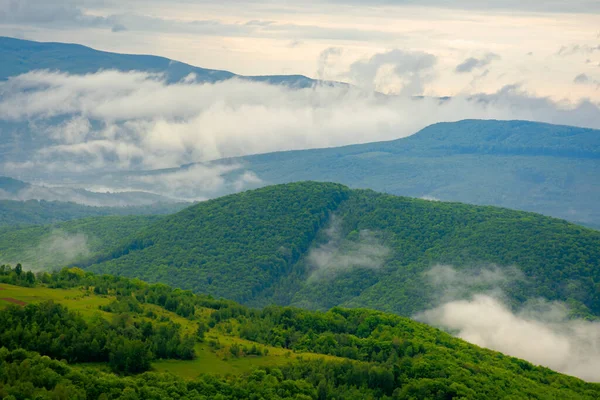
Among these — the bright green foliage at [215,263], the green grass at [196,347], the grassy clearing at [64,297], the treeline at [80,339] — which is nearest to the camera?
the treeline at [80,339]

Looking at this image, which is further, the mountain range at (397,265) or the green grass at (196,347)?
the mountain range at (397,265)

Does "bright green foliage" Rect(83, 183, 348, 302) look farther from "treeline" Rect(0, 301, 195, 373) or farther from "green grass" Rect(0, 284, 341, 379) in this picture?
"treeline" Rect(0, 301, 195, 373)

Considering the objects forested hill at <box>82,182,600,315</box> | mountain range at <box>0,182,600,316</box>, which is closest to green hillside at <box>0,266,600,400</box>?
mountain range at <box>0,182,600,316</box>

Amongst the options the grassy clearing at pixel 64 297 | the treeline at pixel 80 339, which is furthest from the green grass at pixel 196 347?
the treeline at pixel 80 339

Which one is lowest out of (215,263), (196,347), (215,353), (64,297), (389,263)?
(215,263)

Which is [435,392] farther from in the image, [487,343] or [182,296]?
[487,343]

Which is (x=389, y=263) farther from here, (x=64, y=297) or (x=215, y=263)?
(x=64, y=297)

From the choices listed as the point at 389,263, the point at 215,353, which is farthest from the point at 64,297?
the point at 389,263

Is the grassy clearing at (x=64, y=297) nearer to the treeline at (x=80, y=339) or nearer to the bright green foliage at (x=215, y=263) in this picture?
the treeline at (x=80, y=339)
